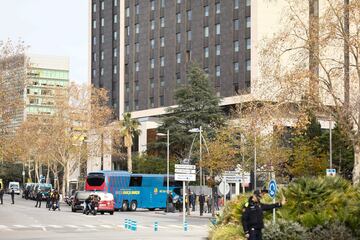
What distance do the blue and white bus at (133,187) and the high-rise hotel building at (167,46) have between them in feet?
47.8

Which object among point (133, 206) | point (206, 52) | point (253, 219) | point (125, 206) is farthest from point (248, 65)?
point (253, 219)

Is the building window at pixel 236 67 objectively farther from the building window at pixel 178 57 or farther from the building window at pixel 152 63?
the building window at pixel 152 63

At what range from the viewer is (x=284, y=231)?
19.8 m

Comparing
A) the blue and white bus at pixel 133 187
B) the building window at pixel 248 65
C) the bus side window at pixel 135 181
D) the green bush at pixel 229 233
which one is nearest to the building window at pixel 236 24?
the building window at pixel 248 65

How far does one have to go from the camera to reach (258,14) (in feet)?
268

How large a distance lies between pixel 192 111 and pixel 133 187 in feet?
56.3

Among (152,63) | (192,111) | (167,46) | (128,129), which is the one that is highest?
(167,46)

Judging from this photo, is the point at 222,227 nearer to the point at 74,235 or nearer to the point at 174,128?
the point at 74,235

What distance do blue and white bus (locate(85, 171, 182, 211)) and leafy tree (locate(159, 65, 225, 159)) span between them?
466 inches

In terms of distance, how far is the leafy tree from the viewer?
7781 cm

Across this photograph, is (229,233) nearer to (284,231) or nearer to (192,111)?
(284,231)

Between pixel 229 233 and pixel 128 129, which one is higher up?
pixel 128 129

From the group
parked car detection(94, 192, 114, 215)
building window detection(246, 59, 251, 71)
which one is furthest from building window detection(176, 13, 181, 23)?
parked car detection(94, 192, 114, 215)

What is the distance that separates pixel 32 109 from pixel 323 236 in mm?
123213
